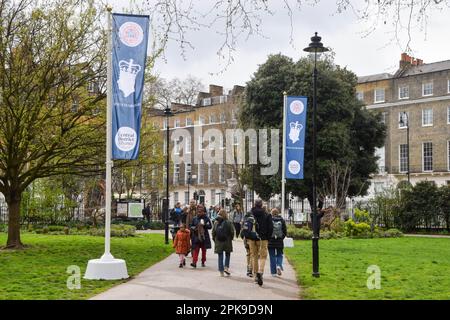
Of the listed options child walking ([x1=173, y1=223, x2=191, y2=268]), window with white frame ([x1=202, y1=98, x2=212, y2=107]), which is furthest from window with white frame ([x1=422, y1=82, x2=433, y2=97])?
child walking ([x1=173, y1=223, x2=191, y2=268])

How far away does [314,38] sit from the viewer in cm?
1471

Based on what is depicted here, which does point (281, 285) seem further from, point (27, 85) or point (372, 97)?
point (372, 97)

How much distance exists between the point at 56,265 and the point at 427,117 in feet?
168

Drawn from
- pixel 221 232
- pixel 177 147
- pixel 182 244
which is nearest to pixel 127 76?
pixel 221 232

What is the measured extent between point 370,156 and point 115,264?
33.4 meters

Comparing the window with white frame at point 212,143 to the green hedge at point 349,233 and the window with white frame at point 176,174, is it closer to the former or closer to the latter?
the window with white frame at point 176,174

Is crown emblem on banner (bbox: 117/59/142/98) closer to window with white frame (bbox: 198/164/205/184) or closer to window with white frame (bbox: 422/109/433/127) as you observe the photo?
window with white frame (bbox: 422/109/433/127)

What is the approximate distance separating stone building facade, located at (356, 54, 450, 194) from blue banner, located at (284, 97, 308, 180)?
3676 centimetres

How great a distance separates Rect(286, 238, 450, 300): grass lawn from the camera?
11.7m

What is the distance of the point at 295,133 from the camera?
2286 cm

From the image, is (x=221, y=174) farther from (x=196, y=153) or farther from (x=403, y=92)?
(x=403, y=92)

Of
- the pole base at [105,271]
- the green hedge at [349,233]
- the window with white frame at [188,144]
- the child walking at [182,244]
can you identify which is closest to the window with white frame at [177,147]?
the window with white frame at [188,144]

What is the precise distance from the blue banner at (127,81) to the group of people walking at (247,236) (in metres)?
3.00

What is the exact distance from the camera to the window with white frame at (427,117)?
198 ft
